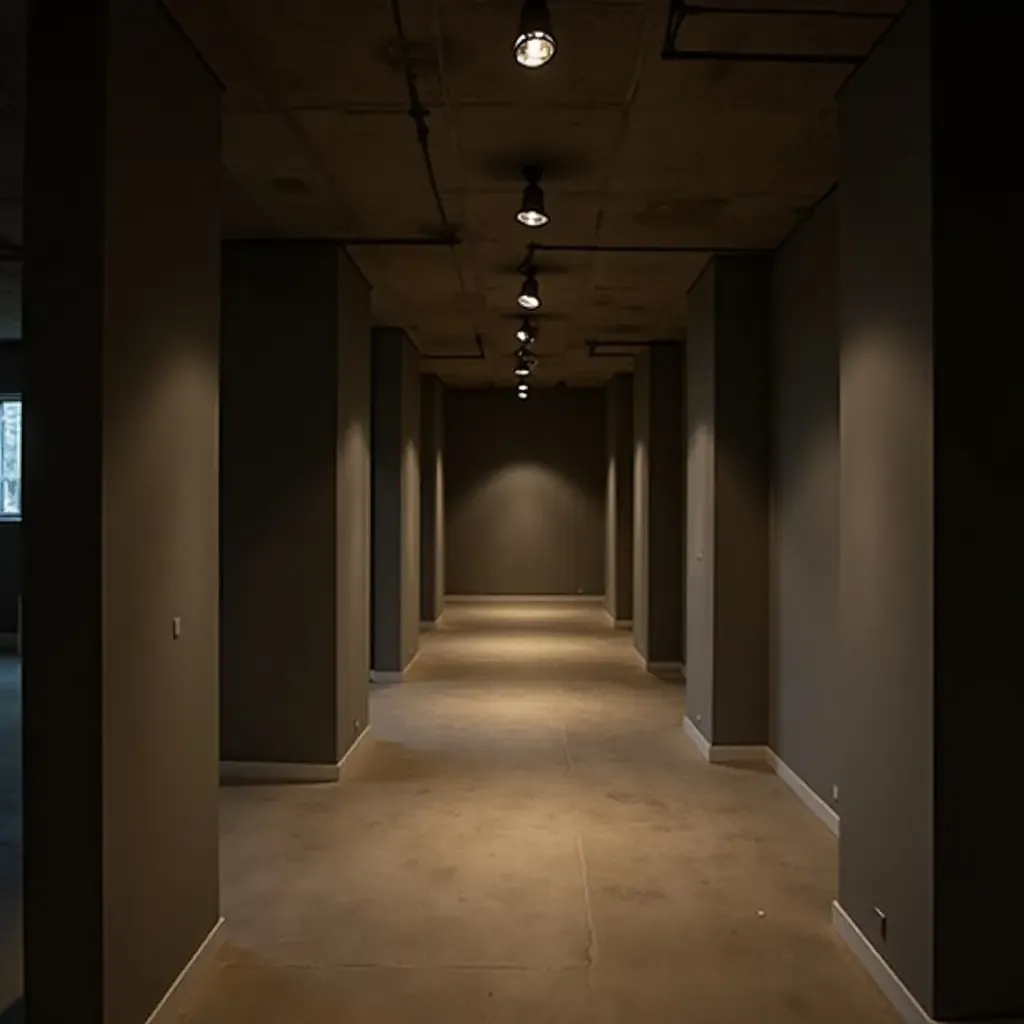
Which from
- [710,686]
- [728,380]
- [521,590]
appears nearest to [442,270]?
[728,380]

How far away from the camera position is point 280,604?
6.11 meters

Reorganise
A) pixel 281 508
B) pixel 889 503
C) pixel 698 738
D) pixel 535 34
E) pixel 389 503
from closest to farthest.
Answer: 1. pixel 535 34
2. pixel 889 503
3. pixel 281 508
4. pixel 698 738
5. pixel 389 503

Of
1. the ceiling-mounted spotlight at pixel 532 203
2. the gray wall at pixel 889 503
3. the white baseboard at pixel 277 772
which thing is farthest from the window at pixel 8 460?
the gray wall at pixel 889 503

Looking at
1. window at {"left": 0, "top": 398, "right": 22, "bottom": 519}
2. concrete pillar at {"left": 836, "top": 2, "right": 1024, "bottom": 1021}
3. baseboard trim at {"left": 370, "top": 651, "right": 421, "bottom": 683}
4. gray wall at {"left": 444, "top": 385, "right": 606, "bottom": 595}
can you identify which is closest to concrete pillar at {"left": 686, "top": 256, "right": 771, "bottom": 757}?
concrete pillar at {"left": 836, "top": 2, "right": 1024, "bottom": 1021}

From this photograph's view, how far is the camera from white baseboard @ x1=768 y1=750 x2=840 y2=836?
17.3 feet

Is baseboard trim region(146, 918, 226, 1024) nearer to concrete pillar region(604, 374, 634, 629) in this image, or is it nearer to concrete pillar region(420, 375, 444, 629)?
concrete pillar region(420, 375, 444, 629)

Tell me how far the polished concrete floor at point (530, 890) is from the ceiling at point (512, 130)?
3.04 metres

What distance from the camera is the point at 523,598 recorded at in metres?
16.0

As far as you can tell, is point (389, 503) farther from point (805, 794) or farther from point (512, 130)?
point (512, 130)

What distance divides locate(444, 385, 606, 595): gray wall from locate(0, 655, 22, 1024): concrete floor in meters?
8.54

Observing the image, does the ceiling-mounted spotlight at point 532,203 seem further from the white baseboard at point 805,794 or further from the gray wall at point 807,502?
the white baseboard at point 805,794

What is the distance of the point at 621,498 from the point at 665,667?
10.7 ft

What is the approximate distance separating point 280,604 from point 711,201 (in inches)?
124

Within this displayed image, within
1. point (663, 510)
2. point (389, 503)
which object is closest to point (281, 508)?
point (389, 503)
